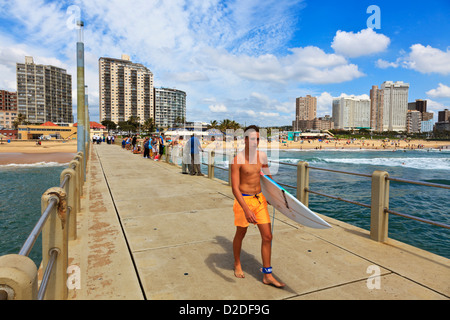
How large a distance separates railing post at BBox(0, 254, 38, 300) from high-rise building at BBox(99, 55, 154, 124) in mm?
172786

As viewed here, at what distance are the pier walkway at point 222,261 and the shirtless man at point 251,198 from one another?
29cm

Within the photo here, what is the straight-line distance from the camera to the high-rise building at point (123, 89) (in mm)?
168875

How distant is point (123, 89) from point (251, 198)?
184272 millimetres

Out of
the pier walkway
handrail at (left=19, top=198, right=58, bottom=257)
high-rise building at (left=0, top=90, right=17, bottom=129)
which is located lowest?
the pier walkway

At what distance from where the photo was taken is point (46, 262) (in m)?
2.70

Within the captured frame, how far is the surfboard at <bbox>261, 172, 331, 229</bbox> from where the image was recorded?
323cm

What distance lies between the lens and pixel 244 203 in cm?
329

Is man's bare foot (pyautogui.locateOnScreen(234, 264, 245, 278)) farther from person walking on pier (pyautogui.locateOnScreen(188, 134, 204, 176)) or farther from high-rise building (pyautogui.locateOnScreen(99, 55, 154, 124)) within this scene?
high-rise building (pyautogui.locateOnScreen(99, 55, 154, 124))

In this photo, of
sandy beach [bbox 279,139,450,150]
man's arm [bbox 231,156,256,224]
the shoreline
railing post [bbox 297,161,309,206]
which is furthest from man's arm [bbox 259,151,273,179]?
sandy beach [bbox 279,139,450,150]

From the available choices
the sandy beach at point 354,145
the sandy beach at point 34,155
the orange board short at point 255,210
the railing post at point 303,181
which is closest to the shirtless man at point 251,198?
the orange board short at point 255,210

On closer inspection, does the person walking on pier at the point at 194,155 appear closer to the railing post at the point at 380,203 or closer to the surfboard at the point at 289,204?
the railing post at the point at 380,203
